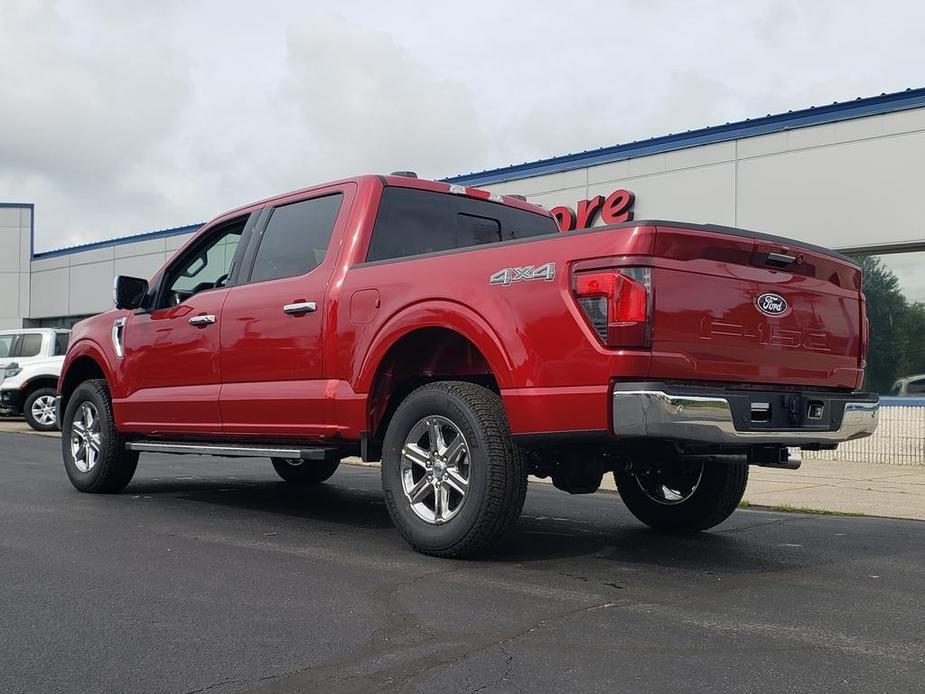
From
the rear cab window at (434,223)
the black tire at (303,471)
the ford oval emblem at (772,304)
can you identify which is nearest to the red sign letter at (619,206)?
the black tire at (303,471)

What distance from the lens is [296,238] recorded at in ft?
21.0

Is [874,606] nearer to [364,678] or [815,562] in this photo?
[815,562]

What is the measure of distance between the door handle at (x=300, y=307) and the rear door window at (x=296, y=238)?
254mm

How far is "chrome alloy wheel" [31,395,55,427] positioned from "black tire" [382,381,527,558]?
13453mm

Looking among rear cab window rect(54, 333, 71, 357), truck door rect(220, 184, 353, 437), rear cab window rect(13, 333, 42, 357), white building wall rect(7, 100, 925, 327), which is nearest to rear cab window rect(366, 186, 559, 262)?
truck door rect(220, 184, 353, 437)

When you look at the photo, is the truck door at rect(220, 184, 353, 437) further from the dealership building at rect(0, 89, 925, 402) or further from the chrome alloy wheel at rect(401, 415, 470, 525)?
the dealership building at rect(0, 89, 925, 402)

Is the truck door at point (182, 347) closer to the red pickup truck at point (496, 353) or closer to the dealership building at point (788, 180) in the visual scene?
the red pickup truck at point (496, 353)

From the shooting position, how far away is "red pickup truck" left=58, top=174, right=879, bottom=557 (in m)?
4.50

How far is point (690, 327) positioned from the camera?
457cm

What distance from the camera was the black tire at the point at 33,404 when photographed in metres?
17.0

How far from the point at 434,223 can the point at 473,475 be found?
201cm

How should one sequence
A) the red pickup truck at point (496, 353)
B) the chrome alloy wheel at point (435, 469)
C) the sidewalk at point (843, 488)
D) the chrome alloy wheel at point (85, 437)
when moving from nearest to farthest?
the red pickup truck at point (496, 353), the chrome alloy wheel at point (435, 469), the sidewalk at point (843, 488), the chrome alloy wheel at point (85, 437)

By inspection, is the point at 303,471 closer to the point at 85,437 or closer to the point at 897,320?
the point at 85,437

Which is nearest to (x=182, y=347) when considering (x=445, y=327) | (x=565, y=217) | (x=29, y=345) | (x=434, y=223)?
(x=434, y=223)
